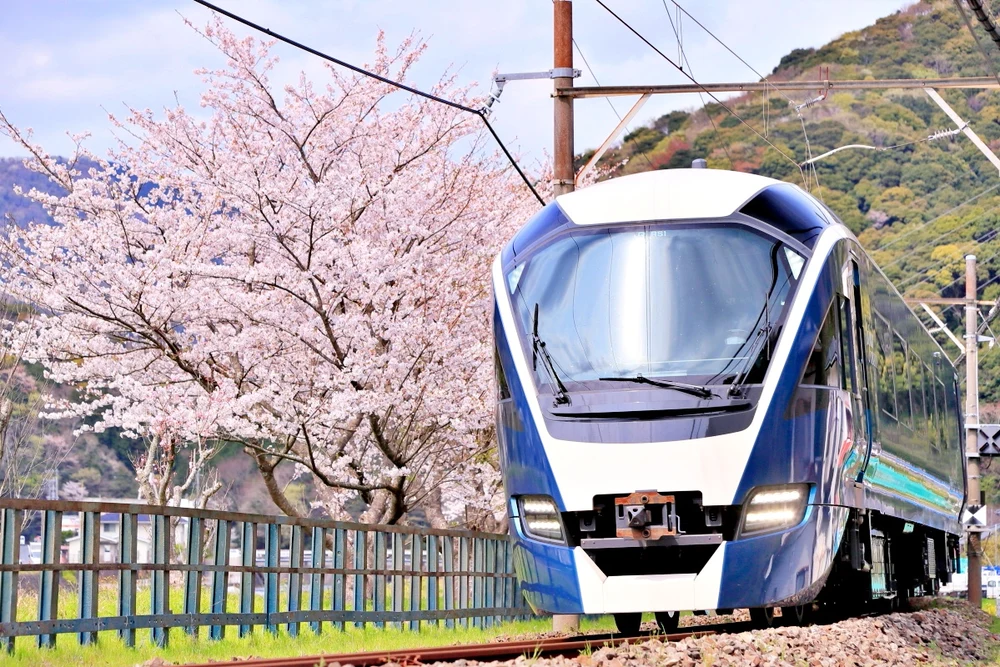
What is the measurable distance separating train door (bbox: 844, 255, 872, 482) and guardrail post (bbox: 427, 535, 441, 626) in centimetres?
557

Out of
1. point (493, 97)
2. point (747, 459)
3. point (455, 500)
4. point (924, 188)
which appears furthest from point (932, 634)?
point (924, 188)

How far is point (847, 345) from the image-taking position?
9305mm

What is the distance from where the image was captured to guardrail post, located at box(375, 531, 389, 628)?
12859mm

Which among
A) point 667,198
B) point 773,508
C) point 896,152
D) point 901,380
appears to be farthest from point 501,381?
point 896,152

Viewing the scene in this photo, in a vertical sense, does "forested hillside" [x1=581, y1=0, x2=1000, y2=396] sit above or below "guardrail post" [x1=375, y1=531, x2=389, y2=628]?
above

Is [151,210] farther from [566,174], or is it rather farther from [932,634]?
[932,634]

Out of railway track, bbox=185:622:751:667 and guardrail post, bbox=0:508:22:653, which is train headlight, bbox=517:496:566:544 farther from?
guardrail post, bbox=0:508:22:653

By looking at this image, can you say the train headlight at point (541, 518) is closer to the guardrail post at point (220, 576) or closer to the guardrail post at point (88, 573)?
the guardrail post at point (220, 576)

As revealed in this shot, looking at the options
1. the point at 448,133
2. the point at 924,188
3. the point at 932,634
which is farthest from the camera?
the point at 924,188

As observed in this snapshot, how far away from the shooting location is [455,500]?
23.1 m

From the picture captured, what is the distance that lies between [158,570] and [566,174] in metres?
6.66

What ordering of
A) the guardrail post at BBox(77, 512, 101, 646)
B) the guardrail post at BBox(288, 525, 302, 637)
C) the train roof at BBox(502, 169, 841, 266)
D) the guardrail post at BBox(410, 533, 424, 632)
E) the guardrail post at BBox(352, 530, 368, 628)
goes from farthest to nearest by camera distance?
the guardrail post at BBox(410, 533, 424, 632) → the guardrail post at BBox(352, 530, 368, 628) → the guardrail post at BBox(288, 525, 302, 637) → the train roof at BBox(502, 169, 841, 266) → the guardrail post at BBox(77, 512, 101, 646)

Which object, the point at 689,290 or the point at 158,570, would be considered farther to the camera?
the point at 158,570

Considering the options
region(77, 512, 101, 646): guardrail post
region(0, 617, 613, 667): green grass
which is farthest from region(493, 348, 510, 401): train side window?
region(77, 512, 101, 646): guardrail post
